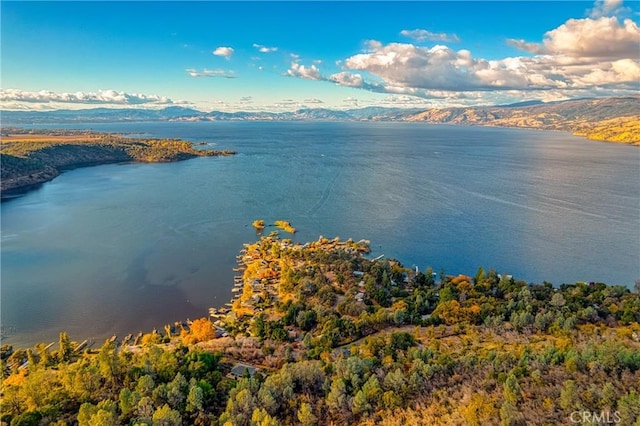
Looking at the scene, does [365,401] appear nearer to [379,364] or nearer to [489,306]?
[379,364]

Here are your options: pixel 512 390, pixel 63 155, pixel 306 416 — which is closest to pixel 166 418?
pixel 306 416

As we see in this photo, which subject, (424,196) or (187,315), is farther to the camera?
(424,196)

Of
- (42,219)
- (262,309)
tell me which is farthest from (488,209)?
(42,219)

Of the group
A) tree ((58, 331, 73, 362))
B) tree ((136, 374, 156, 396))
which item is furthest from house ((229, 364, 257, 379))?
tree ((58, 331, 73, 362))

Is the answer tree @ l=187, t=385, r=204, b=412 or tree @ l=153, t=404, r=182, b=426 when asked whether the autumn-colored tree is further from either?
tree @ l=153, t=404, r=182, b=426

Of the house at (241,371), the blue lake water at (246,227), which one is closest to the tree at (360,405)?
the house at (241,371)

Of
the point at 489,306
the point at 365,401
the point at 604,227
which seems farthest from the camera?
the point at 604,227

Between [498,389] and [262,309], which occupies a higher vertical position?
[498,389]

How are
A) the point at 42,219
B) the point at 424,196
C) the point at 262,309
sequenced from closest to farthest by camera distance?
the point at 262,309 → the point at 42,219 → the point at 424,196
